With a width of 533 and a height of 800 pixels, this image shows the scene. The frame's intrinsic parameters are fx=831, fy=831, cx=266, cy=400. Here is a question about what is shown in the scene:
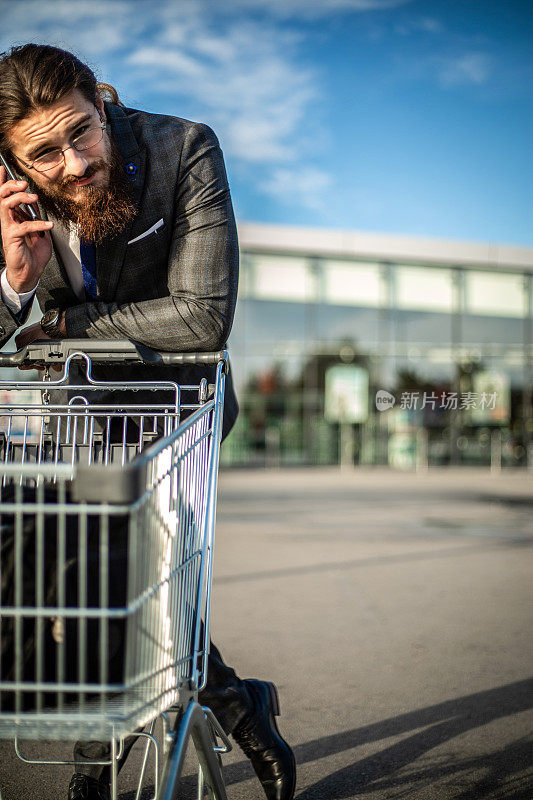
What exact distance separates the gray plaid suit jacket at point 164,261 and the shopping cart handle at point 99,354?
2.5 inches

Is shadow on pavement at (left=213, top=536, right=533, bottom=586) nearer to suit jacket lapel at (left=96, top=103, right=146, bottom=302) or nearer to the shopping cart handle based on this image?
suit jacket lapel at (left=96, top=103, right=146, bottom=302)

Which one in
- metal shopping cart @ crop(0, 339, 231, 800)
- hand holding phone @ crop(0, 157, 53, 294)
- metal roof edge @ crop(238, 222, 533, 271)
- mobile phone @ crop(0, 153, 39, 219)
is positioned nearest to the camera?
metal shopping cart @ crop(0, 339, 231, 800)

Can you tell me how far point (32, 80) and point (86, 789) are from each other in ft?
6.94

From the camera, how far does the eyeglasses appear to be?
2355 mm

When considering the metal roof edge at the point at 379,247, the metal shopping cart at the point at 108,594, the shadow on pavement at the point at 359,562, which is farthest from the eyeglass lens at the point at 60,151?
the metal roof edge at the point at 379,247

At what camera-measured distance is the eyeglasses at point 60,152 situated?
2.36m

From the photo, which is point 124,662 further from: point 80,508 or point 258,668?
point 258,668

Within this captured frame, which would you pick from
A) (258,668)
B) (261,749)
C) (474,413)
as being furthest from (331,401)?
(261,749)

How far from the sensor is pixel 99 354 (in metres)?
2.32

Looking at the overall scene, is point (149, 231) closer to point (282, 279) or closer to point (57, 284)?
point (57, 284)

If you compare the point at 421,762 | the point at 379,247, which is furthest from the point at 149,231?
the point at 379,247

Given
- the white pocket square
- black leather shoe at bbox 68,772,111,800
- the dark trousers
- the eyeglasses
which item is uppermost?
the eyeglasses

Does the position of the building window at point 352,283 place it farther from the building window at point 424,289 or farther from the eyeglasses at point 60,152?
the eyeglasses at point 60,152

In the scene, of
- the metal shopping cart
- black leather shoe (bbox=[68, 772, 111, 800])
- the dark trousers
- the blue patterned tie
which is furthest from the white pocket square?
black leather shoe (bbox=[68, 772, 111, 800])
